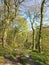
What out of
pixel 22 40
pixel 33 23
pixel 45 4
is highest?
pixel 45 4

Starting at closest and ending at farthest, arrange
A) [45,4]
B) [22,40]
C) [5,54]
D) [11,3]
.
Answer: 1. [5,54]
2. [45,4]
3. [11,3]
4. [22,40]

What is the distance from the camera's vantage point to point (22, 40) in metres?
73.4

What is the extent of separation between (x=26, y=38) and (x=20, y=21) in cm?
1008

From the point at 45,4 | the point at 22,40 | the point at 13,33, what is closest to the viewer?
the point at 45,4

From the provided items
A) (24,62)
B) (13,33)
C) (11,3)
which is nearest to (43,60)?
(24,62)

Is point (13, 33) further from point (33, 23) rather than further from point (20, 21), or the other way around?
point (33, 23)

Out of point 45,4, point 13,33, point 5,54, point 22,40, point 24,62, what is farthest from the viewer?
point 22,40

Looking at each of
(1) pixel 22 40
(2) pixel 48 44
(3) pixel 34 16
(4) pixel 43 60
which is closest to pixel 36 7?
(3) pixel 34 16

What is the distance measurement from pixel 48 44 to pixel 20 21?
15.3m

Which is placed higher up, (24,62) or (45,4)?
(45,4)

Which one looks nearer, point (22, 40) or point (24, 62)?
point (24, 62)

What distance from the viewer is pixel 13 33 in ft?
208

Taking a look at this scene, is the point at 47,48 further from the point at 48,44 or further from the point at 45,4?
the point at 45,4

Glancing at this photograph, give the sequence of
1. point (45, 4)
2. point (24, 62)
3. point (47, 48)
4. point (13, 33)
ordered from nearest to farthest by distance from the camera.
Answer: point (24, 62) < point (45, 4) < point (47, 48) < point (13, 33)
